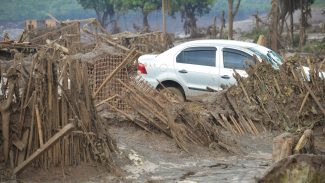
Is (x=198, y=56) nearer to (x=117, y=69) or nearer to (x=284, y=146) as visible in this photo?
(x=117, y=69)

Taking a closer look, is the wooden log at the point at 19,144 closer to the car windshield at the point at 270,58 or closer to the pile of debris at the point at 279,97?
the pile of debris at the point at 279,97

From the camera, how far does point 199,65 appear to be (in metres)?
14.6

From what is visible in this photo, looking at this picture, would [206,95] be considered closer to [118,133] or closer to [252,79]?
[252,79]

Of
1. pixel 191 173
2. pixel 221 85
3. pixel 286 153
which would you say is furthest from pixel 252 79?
pixel 286 153

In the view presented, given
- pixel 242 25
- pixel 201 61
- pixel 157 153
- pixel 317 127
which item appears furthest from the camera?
pixel 242 25

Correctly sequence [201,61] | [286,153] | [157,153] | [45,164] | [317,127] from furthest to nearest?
[201,61]
[317,127]
[157,153]
[45,164]
[286,153]

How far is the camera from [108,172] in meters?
8.61

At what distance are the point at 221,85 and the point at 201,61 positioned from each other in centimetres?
158

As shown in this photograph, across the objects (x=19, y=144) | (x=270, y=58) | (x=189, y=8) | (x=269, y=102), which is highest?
(x=189, y=8)

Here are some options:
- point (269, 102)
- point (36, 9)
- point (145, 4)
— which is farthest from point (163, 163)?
point (36, 9)

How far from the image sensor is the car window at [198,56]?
48.0ft

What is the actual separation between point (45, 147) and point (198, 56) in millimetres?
7362

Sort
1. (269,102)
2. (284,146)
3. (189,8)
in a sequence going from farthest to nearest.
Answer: (189,8)
(269,102)
(284,146)

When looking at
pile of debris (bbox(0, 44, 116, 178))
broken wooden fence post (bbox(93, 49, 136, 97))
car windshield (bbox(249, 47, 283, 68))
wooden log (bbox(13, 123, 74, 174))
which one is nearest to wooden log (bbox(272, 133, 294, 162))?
pile of debris (bbox(0, 44, 116, 178))
